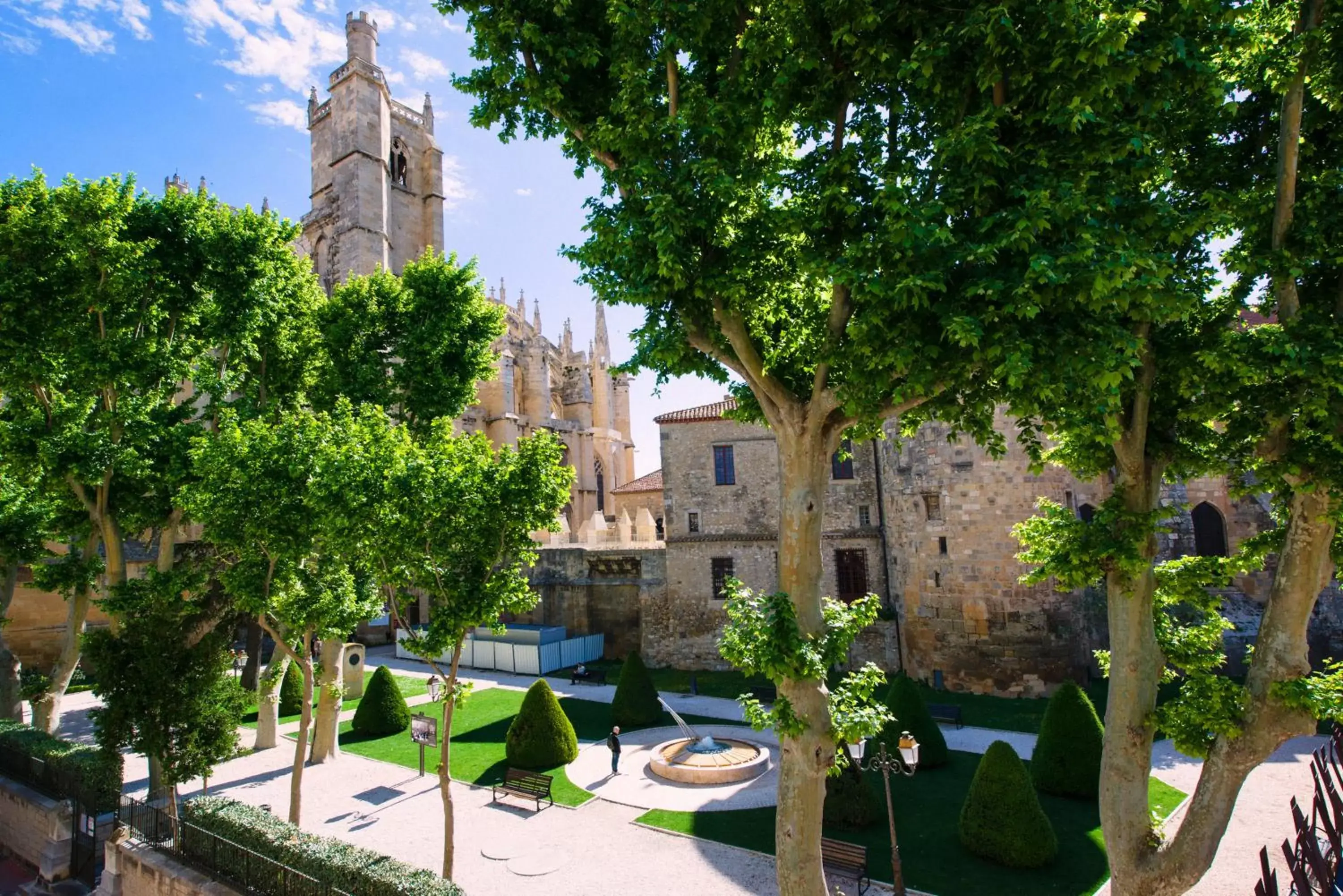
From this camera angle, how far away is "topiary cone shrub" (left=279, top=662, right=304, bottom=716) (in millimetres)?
21328

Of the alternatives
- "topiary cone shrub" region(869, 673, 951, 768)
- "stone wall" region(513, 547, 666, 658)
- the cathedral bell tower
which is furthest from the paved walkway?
the cathedral bell tower

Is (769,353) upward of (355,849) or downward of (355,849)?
upward

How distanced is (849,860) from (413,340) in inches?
567

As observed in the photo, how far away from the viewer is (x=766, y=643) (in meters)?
7.27

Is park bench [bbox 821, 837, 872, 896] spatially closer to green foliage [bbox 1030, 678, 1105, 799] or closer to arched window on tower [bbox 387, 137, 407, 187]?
green foliage [bbox 1030, 678, 1105, 799]

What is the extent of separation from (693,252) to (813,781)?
5656 millimetres

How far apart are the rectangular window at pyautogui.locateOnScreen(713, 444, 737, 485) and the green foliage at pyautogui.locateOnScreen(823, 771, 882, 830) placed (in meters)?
14.8

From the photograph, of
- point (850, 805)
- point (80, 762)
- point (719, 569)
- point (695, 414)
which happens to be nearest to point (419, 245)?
point (695, 414)

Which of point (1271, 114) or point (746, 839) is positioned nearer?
point (1271, 114)

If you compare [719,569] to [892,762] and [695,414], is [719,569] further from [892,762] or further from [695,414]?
[892,762]

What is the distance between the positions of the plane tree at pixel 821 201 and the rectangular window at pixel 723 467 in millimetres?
17394

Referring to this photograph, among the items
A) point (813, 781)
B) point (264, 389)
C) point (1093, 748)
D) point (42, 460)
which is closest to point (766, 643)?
point (813, 781)

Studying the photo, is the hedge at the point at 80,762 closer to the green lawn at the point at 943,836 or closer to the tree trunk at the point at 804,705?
the green lawn at the point at 943,836

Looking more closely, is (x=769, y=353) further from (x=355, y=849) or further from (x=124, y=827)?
(x=124, y=827)
